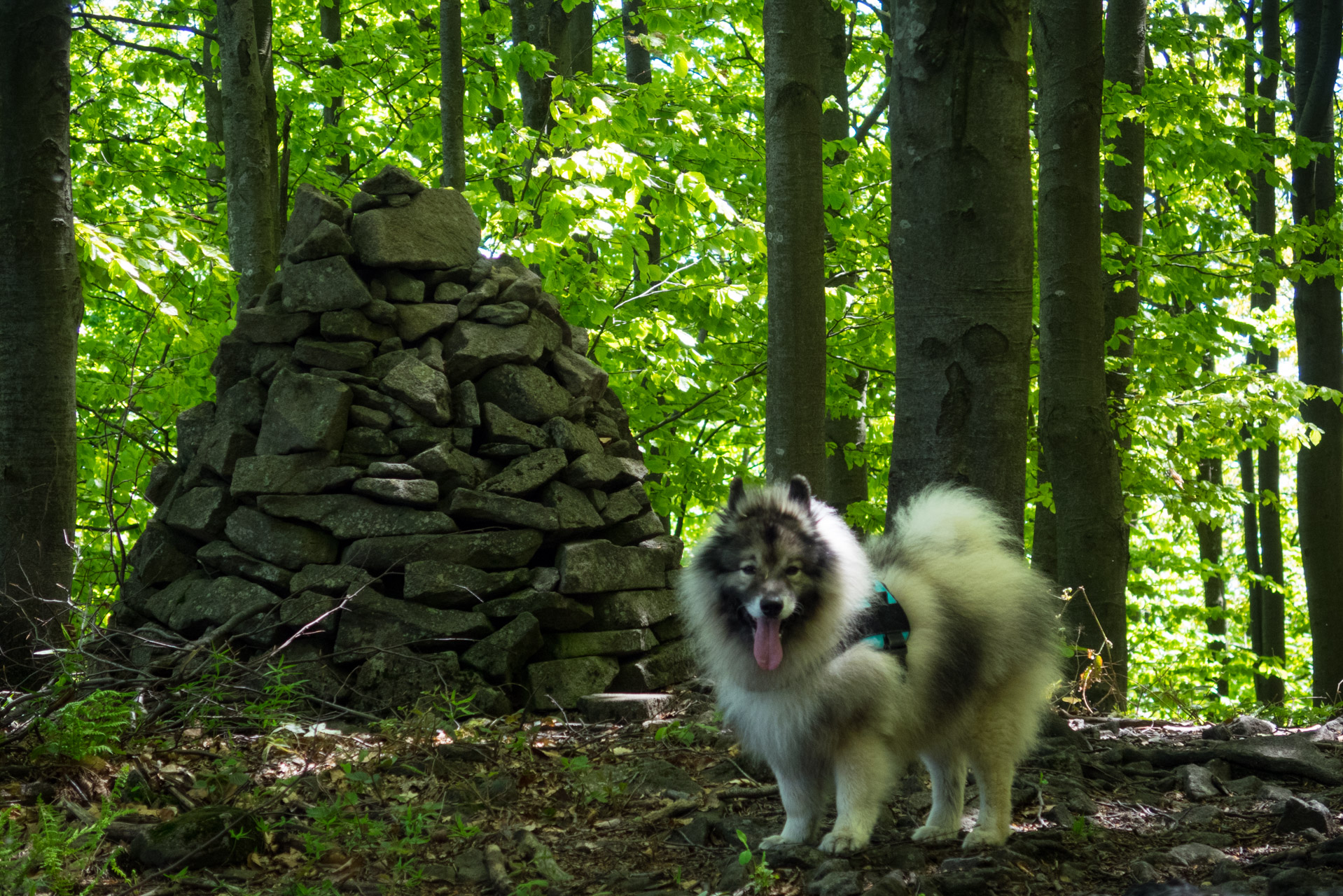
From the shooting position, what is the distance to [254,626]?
17.9ft

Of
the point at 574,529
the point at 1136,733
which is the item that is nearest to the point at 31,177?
the point at 574,529

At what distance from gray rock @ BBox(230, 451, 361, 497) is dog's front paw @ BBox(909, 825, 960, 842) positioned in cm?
382

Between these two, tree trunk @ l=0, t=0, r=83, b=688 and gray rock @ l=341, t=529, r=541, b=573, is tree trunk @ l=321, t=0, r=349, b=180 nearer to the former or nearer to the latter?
tree trunk @ l=0, t=0, r=83, b=688

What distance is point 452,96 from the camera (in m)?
9.34

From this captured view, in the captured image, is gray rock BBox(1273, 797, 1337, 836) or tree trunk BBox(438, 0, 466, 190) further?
tree trunk BBox(438, 0, 466, 190)

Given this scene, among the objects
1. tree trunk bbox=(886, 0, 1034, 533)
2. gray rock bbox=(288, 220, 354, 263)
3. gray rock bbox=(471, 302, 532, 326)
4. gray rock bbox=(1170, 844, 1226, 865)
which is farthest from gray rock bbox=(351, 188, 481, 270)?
gray rock bbox=(1170, 844, 1226, 865)

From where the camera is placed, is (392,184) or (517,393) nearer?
(517,393)

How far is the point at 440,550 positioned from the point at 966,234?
11.2 ft

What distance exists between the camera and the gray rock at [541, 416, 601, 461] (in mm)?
6414

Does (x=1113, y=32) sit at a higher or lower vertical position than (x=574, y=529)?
higher

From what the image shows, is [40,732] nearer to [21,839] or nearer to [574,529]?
[21,839]

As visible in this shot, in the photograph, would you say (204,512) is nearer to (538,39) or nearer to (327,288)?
(327,288)

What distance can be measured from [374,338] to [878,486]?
26.7 feet

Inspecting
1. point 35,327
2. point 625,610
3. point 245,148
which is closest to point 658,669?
point 625,610
